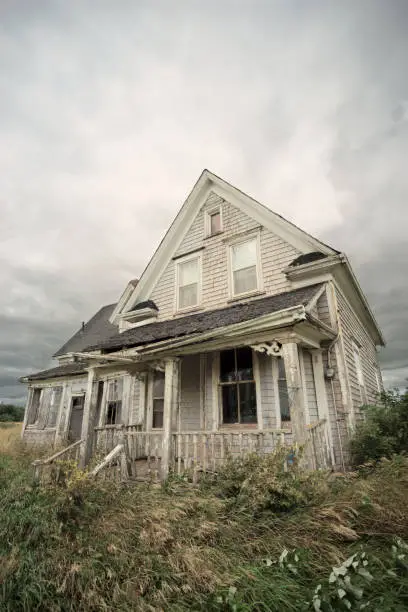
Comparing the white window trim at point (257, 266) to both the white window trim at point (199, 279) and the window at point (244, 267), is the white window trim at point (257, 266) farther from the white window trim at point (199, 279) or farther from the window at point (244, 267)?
the white window trim at point (199, 279)

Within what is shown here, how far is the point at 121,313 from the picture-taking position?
11.7 m

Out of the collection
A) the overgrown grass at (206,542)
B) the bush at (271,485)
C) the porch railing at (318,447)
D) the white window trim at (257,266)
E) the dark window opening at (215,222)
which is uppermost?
the dark window opening at (215,222)

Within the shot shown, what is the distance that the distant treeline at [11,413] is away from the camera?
41638 millimetres

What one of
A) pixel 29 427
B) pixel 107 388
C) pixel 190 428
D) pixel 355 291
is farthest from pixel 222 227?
pixel 29 427

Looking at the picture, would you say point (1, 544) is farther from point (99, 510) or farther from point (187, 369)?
point (187, 369)

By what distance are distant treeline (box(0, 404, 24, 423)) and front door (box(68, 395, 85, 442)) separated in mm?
33268

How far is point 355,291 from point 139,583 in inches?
351

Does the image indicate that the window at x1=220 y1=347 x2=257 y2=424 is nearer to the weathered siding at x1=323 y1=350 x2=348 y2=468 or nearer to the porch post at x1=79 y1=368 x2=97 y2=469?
the weathered siding at x1=323 y1=350 x2=348 y2=468

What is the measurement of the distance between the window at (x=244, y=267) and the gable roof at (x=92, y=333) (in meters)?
10.2

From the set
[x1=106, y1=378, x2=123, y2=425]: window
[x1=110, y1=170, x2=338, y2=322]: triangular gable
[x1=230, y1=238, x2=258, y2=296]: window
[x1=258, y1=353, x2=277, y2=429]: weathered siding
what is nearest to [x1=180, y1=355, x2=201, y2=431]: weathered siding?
[x1=258, y1=353, x2=277, y2=429]: weathered siding

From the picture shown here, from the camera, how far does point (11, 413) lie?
43.7 meters

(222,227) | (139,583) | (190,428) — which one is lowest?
(139,583)

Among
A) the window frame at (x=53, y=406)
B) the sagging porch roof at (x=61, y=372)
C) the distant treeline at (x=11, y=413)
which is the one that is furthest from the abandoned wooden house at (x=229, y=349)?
the distant treeline at (x=11, y=413)

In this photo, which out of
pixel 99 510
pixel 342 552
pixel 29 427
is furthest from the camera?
pixel 29 427
